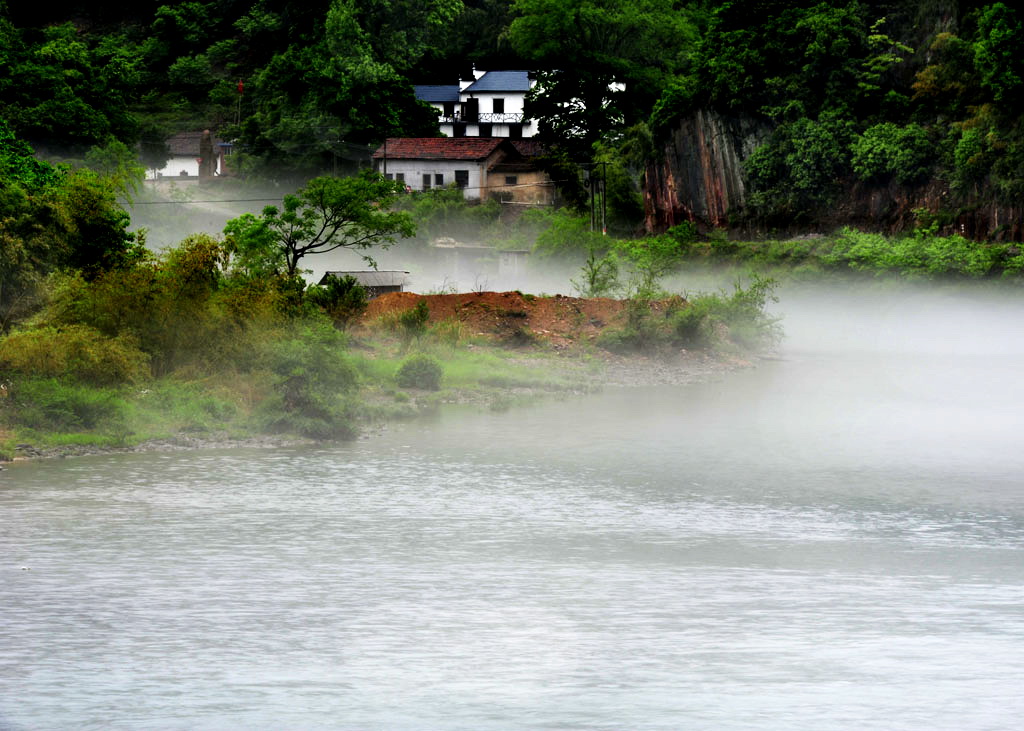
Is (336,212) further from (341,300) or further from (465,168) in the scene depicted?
(465,168)

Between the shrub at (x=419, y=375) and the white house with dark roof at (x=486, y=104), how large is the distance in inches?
2139

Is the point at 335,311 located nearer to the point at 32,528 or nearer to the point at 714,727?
the point at 32,528

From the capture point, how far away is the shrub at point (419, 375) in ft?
122

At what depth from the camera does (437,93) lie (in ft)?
311

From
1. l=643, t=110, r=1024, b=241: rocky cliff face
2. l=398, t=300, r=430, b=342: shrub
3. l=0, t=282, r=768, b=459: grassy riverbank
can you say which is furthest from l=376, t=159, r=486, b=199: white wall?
l=0, t=282, r=768, b=459: grassy riverbank

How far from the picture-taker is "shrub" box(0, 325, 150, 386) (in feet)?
93.1

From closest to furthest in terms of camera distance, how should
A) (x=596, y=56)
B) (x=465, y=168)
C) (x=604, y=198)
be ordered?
(x=604, y=198) → (x=465, y=168) → (x=596, y=56)

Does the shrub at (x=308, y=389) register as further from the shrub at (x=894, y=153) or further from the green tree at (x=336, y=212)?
the shrub at (x=894, y=153)

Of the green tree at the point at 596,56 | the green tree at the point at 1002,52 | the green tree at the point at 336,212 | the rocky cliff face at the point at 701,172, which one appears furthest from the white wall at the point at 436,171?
the green tree at the point at 1002,52

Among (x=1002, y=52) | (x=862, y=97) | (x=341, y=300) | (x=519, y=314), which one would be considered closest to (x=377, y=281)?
(x=519, y=314)

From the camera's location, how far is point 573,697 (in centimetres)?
1407

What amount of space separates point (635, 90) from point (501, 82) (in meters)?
11.3

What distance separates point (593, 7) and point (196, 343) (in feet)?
189

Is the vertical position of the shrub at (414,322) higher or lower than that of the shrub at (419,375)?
higher
